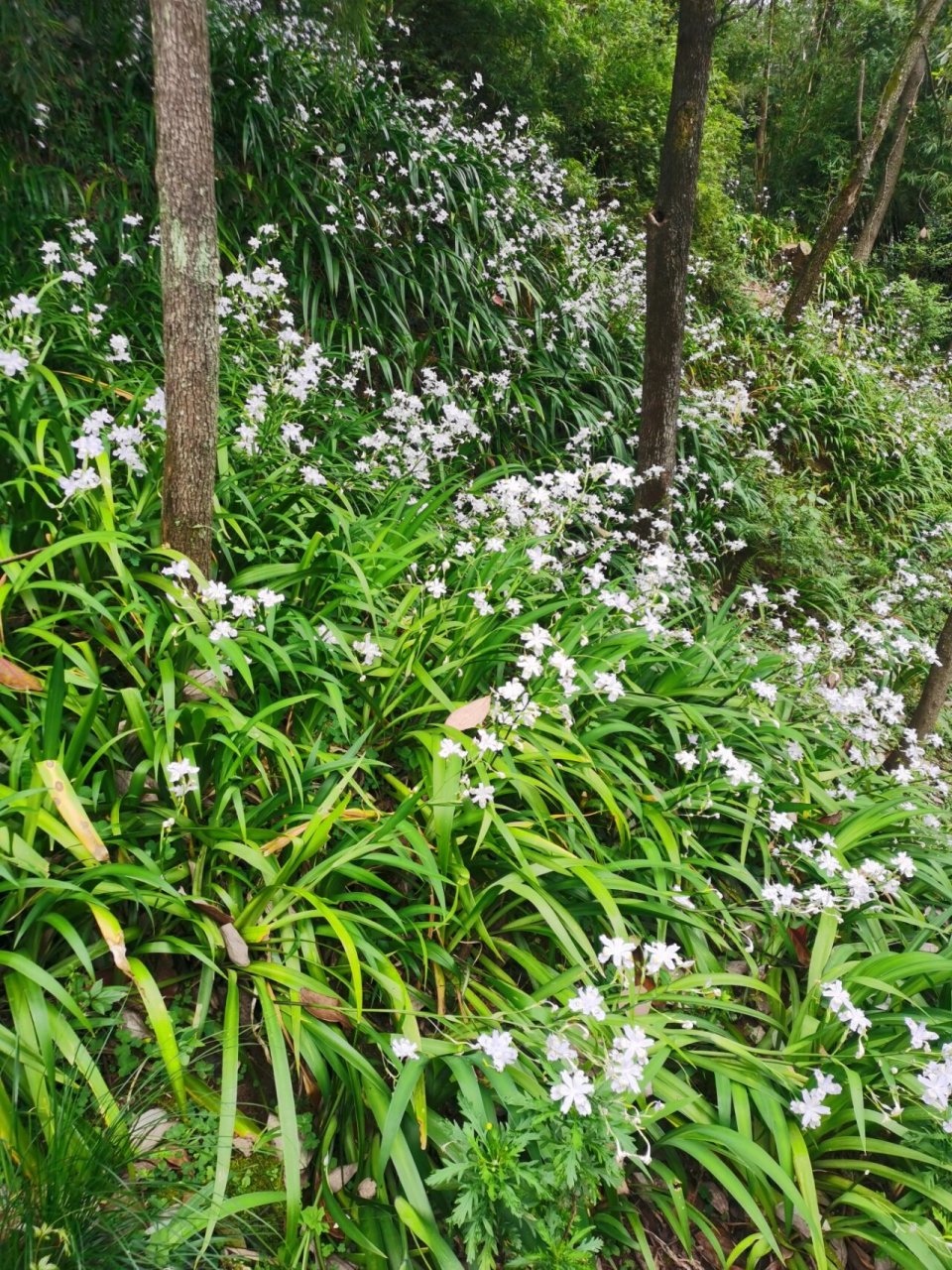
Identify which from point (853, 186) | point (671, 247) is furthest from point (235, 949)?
point (853, 186)

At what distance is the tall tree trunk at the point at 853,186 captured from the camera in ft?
25.3

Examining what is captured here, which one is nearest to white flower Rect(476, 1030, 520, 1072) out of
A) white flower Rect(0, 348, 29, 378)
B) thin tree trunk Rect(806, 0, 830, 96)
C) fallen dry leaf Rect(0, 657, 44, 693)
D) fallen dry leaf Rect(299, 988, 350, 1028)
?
fallen dry leaf Rect(299, 988, 350, 1028)

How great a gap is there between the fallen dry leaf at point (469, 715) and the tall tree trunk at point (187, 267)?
3.05ft

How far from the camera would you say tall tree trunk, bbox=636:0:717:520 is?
3.87 m

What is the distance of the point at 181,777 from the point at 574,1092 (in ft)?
3.46

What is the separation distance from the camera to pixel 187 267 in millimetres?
2191

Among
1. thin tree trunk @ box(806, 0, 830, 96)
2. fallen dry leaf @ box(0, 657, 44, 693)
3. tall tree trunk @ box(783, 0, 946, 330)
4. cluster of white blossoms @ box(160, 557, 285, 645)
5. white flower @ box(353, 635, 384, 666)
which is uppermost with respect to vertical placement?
thin tree trunk @ box(806, 0, 830, 96)

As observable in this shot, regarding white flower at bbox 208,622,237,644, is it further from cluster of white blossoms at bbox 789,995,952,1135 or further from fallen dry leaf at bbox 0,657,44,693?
cluster of white blossoms at bbox 789,995,952,1135

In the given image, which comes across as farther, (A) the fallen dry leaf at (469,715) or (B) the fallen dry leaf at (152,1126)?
(A) the fallen dry leaf at (469,715)

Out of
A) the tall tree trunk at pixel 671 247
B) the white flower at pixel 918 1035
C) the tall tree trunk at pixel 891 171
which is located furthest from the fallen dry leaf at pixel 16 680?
the tall tree trunk at pixel 891 171

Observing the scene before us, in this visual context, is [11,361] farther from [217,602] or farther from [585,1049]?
[585,1049]

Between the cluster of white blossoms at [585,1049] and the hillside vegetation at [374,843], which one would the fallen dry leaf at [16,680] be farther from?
the cluster of white blossoms at [585,1049]

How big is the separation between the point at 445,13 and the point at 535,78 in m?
0.98

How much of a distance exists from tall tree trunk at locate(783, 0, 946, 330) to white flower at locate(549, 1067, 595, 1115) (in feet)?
27.9
